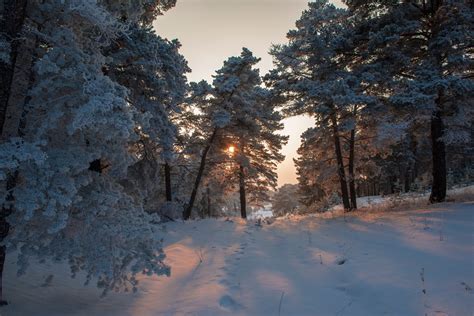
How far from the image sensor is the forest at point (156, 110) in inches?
182

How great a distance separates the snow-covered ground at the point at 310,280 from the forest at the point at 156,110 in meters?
0.46

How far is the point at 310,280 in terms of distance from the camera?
19.9 ft

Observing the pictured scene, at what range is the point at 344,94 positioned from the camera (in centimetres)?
1183

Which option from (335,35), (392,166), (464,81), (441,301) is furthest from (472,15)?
(392,166)

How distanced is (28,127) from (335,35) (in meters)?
11.2

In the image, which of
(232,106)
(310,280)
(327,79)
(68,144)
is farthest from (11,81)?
(232,106)

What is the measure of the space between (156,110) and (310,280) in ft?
22.6

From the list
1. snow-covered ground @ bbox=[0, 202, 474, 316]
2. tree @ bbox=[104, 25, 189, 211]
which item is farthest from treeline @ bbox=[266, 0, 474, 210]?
tree @ bbox=[104, 25, 189, 211]

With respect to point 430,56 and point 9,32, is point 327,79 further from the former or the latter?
point 9,32

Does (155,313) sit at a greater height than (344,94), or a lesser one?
lesser

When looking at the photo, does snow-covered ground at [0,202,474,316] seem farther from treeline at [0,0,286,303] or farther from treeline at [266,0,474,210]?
treeline at [266,0,474,210]

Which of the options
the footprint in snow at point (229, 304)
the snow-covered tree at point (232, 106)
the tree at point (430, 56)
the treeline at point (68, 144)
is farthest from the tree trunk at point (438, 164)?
the treeline at point (68, 144)

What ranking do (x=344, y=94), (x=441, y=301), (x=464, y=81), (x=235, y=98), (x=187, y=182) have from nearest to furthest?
(x=441, y=301)
(x=464, y=81)
(x=344, y=94)
(x=235, y=98)
(x=187, y=182)

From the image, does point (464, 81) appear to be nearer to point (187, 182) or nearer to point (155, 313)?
point (155, 313)
